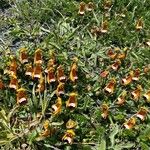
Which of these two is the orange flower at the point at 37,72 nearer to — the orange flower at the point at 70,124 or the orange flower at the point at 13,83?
the orange flower at the point at 13,83

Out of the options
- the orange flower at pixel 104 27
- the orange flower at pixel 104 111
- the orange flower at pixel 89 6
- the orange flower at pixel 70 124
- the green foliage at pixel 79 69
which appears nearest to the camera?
the orange flower at pixel 70 124

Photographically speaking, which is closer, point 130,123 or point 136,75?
point 130,123

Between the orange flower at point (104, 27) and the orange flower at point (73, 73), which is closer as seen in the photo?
the orange flower at point (73, 73)

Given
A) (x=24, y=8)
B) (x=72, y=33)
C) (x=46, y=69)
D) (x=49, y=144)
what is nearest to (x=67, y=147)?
(x=49, y=144)

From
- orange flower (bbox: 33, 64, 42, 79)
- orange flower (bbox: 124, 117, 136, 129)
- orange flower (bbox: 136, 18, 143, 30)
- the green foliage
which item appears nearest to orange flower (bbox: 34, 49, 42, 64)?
orange flower (bbox: 33, 64, 42, 79)

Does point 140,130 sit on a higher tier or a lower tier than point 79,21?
lower

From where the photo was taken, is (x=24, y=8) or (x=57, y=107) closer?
(x=57, y=107)

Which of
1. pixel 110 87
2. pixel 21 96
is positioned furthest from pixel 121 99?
pixel 21 96

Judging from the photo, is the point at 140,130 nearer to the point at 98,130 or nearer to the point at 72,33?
the point at 98,130

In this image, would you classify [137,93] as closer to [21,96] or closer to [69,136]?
[69,136]

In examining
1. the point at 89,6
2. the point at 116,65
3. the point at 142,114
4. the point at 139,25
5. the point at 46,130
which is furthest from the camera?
the point at 89,6

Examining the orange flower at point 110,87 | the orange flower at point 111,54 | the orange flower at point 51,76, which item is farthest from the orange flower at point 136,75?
the orange flower at point 51,76
